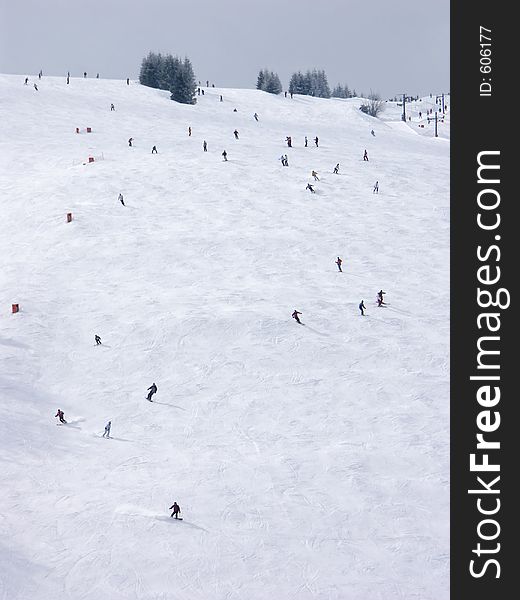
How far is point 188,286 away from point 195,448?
12.3m

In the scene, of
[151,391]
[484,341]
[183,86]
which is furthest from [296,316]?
[183,86]

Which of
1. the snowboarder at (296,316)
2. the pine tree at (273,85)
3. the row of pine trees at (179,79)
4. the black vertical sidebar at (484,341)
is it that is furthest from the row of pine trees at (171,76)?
the black vertical sidebar at (484,341)

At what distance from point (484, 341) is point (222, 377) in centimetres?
1465

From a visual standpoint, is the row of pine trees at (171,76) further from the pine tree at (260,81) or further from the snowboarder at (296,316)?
Answer: the snowboarder at (296,316)

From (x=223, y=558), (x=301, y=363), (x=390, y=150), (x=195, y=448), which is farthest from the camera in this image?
(x=390, y=150)

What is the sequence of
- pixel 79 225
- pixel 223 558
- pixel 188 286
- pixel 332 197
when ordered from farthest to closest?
pixel 332 197 → pixel 79 225 → pixel 188 286 → pixel 223 558

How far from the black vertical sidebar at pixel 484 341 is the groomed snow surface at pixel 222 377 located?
456 centimetres

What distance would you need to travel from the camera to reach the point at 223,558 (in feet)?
52.9

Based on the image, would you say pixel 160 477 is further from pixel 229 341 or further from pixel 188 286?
pixel 188 286

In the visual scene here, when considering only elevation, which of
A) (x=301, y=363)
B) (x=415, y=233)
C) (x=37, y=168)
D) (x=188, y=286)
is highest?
(x=37, y=168)

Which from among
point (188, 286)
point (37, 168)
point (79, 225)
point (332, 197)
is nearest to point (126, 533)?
point (188, 286)

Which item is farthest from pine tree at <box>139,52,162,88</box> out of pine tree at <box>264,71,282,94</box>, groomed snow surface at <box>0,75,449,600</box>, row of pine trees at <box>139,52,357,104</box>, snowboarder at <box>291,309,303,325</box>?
snowboarder at <box>291,309,303,325</box>

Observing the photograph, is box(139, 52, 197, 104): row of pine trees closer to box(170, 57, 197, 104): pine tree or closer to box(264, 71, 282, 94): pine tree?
box(170, 57, 197, 104): pine tree

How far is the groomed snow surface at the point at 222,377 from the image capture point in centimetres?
1620
